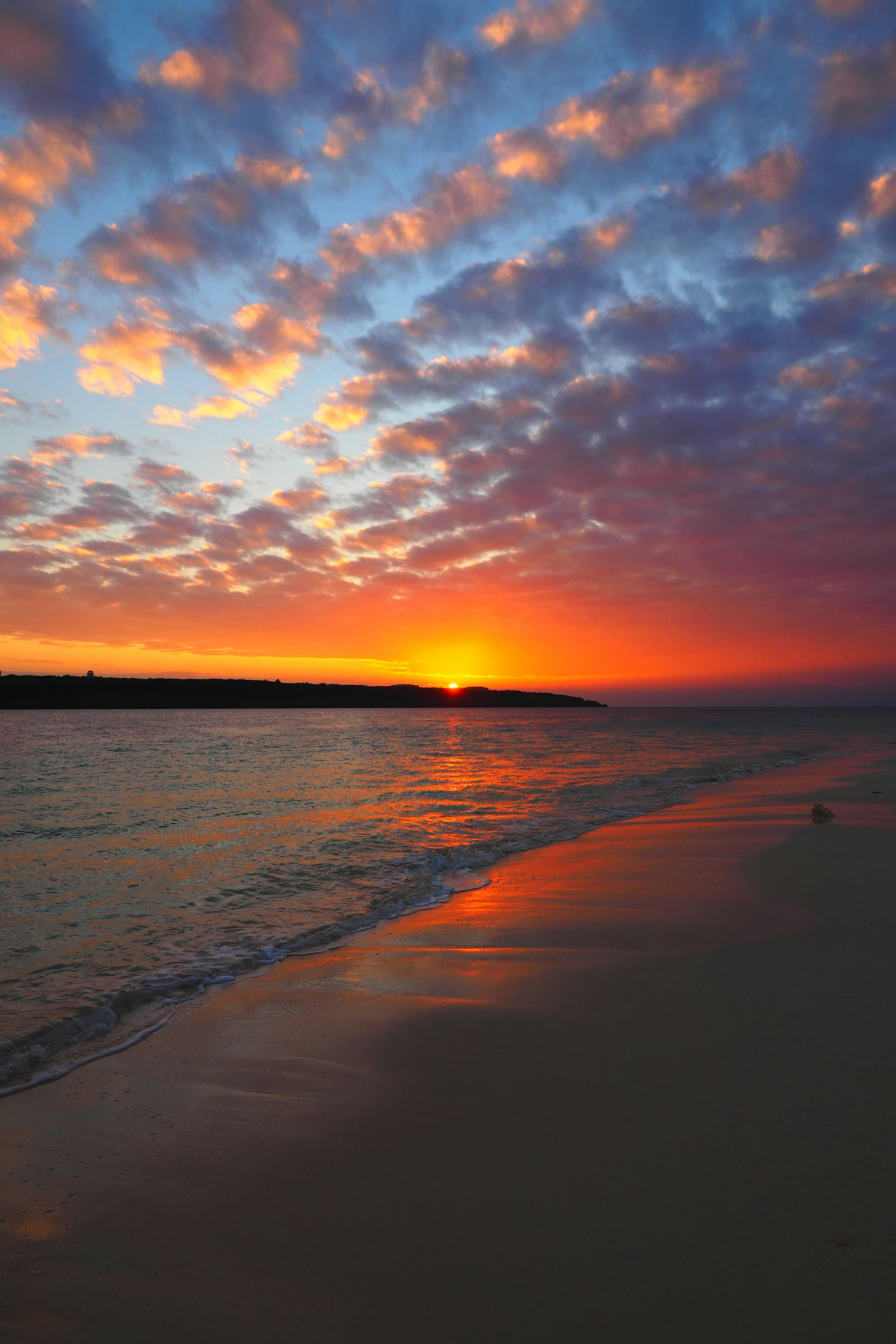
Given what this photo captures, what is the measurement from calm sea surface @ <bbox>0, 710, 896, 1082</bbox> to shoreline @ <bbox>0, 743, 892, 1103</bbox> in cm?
3

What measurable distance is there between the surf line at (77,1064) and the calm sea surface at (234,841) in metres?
0.19

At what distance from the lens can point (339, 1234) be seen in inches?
106

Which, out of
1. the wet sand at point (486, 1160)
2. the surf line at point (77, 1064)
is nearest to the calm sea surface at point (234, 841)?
the surf line at point (77, 1064)

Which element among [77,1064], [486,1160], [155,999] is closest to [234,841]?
[155,999]

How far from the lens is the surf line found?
13.3 feet

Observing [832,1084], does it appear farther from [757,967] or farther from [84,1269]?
[84,1269]

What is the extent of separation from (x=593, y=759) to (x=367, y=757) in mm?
11170

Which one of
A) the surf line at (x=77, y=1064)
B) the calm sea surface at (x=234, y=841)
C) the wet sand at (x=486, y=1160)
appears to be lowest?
the calm sea surface at (x=234, y=841)

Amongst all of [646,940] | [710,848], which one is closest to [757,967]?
[646,940]

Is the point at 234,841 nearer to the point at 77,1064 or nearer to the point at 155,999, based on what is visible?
the point at 155,999

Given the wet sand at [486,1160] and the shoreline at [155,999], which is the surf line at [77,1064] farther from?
the wet sand at [486,1160]

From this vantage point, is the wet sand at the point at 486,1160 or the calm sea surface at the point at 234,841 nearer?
the wet sand at the point at 486,1160

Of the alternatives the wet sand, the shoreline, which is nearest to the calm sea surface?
the shoreline

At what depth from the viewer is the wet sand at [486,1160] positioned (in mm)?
2332
